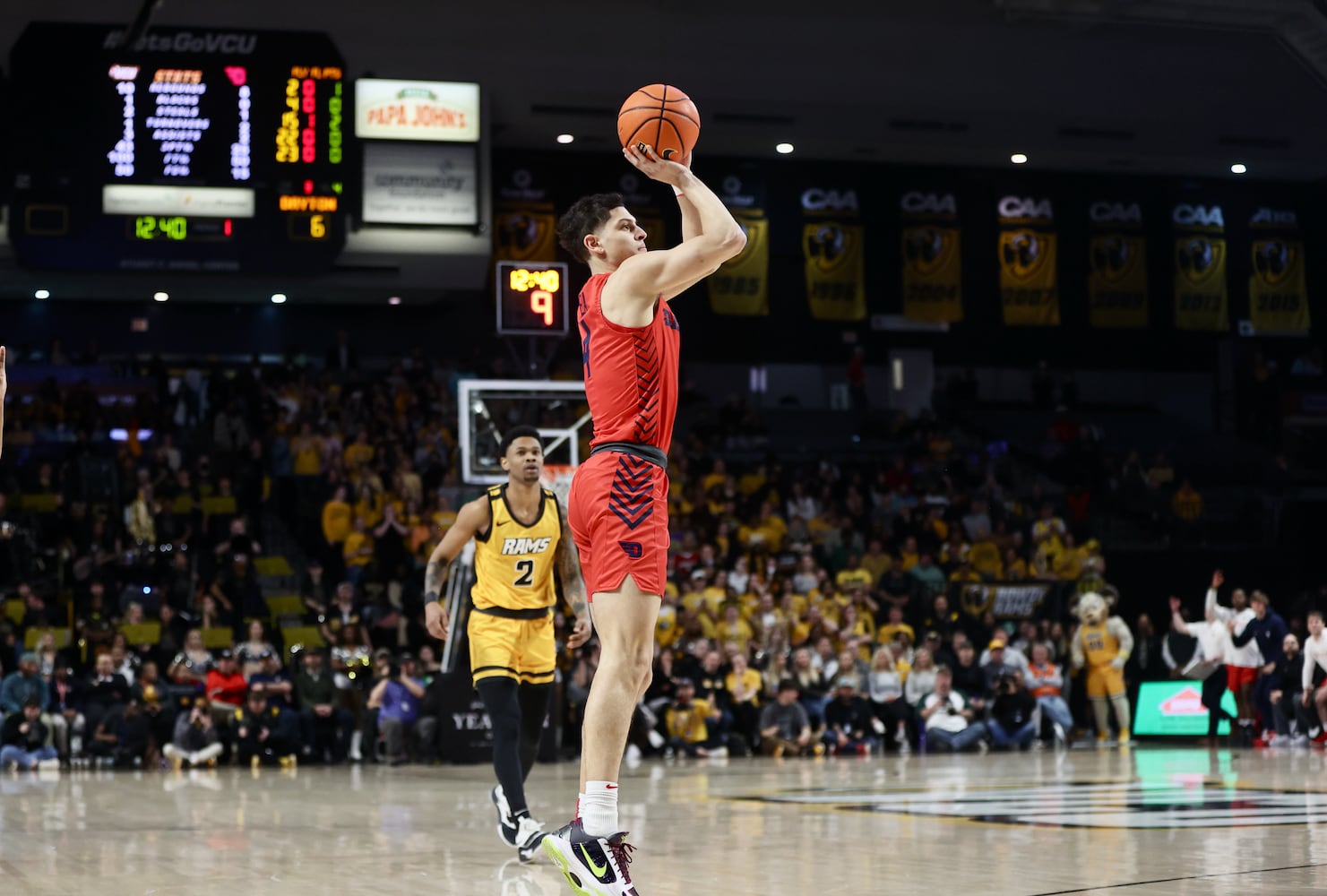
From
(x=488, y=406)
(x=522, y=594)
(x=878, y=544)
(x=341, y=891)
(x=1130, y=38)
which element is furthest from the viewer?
(x=1130, y=38)

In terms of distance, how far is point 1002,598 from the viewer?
71.3 feet

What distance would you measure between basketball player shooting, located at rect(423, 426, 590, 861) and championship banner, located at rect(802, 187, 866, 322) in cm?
2090

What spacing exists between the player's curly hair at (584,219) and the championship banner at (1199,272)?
26.7 metres

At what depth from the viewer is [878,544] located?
23.3 metres

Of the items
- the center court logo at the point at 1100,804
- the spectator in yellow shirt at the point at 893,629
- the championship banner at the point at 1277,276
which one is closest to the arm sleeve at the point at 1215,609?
the spectator in yellow shirt at the point at 893,629

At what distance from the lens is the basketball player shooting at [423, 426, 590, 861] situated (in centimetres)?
811

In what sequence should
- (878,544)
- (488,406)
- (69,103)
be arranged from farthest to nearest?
1. (878,544)
2. (69,103)
3. (488,406)

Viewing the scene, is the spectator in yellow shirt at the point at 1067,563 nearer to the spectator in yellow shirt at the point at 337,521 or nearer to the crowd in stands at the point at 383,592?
the crowd in stands at the point at 383,592

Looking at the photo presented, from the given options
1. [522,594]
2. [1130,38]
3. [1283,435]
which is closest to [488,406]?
[522,594]

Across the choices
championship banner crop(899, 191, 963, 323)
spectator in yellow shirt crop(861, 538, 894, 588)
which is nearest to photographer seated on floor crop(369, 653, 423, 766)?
spectator in yellow shirt crop(861, 538, 894, 588)

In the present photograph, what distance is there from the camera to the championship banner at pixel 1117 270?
100ft

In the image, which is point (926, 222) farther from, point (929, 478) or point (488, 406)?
point (488, 406)

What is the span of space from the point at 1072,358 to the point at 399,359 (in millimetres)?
15716

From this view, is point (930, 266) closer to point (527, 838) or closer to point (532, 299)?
point (532, 299)
